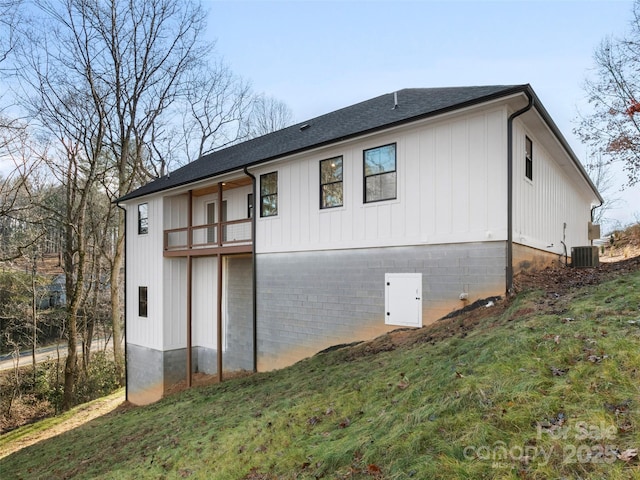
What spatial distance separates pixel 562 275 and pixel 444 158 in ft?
12.6

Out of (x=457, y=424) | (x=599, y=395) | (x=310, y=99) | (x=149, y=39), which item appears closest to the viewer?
(x=599, y=395)

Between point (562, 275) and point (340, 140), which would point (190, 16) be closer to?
point (340, 140)

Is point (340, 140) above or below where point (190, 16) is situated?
below

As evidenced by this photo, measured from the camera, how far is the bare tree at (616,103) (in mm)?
15641

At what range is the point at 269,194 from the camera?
420 inches

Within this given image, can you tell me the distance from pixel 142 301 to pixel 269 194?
→ 752cm

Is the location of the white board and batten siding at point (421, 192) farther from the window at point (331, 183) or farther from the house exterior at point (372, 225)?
the window at point (331, 183)

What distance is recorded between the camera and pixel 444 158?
24.2 feet

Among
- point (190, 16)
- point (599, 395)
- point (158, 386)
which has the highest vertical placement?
point (190, 16)

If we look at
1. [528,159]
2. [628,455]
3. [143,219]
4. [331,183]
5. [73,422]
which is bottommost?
[73,422]

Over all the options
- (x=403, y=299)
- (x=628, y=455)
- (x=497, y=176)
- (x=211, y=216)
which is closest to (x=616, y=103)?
(x=497, y=176)

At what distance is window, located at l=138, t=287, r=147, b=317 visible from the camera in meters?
14.5

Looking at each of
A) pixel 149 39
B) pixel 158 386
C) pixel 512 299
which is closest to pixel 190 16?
pixel 149 39

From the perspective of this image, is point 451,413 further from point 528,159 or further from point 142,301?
point 142,301
